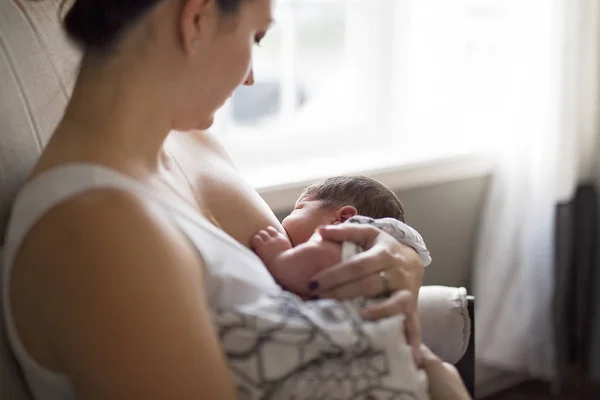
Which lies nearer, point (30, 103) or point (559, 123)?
point (30, 103)

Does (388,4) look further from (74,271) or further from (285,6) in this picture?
(74,271)

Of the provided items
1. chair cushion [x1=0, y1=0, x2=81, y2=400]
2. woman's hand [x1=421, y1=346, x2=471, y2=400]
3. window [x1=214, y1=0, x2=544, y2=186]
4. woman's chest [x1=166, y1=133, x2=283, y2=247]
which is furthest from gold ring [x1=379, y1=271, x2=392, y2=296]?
window [x1=214, y1=0, x2=544, y2=186]

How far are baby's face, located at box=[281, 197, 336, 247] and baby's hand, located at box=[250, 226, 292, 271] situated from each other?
0.10 metres

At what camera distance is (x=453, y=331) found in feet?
4.43

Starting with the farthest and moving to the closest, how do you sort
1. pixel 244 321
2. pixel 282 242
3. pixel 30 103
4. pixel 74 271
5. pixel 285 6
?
pixel 285 6 < pixel 282 242 < pixel 30 103 < pixel 244 321 < pixel 74 271

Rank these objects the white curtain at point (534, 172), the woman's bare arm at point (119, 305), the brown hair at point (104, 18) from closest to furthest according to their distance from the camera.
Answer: the woman's bare arm at point (119, 305) → the brown hair at point (104, 18) → the white curtain at point (534, 172)

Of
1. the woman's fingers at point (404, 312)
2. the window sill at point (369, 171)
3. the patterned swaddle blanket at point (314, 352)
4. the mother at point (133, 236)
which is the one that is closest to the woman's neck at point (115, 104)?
the mother at point (133, 236)

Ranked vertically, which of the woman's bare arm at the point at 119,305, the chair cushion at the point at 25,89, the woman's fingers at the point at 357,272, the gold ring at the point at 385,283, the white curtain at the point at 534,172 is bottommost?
the white curtain at the point at 534,172

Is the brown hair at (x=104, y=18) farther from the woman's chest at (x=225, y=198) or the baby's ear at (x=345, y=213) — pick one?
the baby's ear at (x=345, y=213)

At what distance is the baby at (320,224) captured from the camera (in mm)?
1129

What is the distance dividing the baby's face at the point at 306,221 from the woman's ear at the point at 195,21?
49cm

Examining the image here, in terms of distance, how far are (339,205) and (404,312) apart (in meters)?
0.34

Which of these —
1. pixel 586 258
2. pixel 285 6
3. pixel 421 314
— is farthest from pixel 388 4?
pixel 421 314

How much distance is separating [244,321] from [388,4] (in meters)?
1.78
